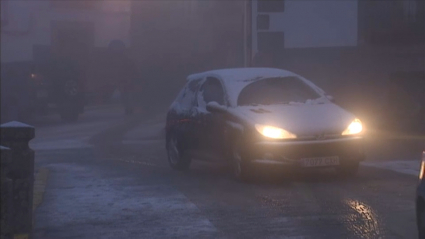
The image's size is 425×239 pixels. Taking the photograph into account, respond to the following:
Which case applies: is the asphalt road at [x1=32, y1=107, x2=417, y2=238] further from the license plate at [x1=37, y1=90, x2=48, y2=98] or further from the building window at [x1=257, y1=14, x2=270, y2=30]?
the license plate at [x1=37, y1=90, x2=48, y2=98]

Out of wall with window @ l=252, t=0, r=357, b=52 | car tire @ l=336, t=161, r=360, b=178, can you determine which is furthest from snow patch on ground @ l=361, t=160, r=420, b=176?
wall with window @ l=252, t=0, r=357, b=52

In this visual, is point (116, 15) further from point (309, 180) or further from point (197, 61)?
point (309, 180)

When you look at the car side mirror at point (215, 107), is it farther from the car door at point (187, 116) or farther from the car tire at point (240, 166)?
the car door at point (187, 116)

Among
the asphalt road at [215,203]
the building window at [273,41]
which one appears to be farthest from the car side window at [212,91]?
the building window at [273,41]

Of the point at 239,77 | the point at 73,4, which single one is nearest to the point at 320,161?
the point at 239,77

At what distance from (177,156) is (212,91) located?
3.85 ft

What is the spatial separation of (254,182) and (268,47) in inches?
391

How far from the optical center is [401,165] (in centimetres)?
1205

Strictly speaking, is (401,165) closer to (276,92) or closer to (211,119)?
(276,92)

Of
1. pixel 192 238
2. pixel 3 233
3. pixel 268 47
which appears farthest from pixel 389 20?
pixel 3 233

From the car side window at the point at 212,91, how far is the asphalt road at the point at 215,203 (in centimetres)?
106

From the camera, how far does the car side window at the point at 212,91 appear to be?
39.0ft

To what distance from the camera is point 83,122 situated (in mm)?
25016

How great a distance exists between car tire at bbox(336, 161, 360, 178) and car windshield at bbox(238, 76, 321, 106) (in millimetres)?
1157
